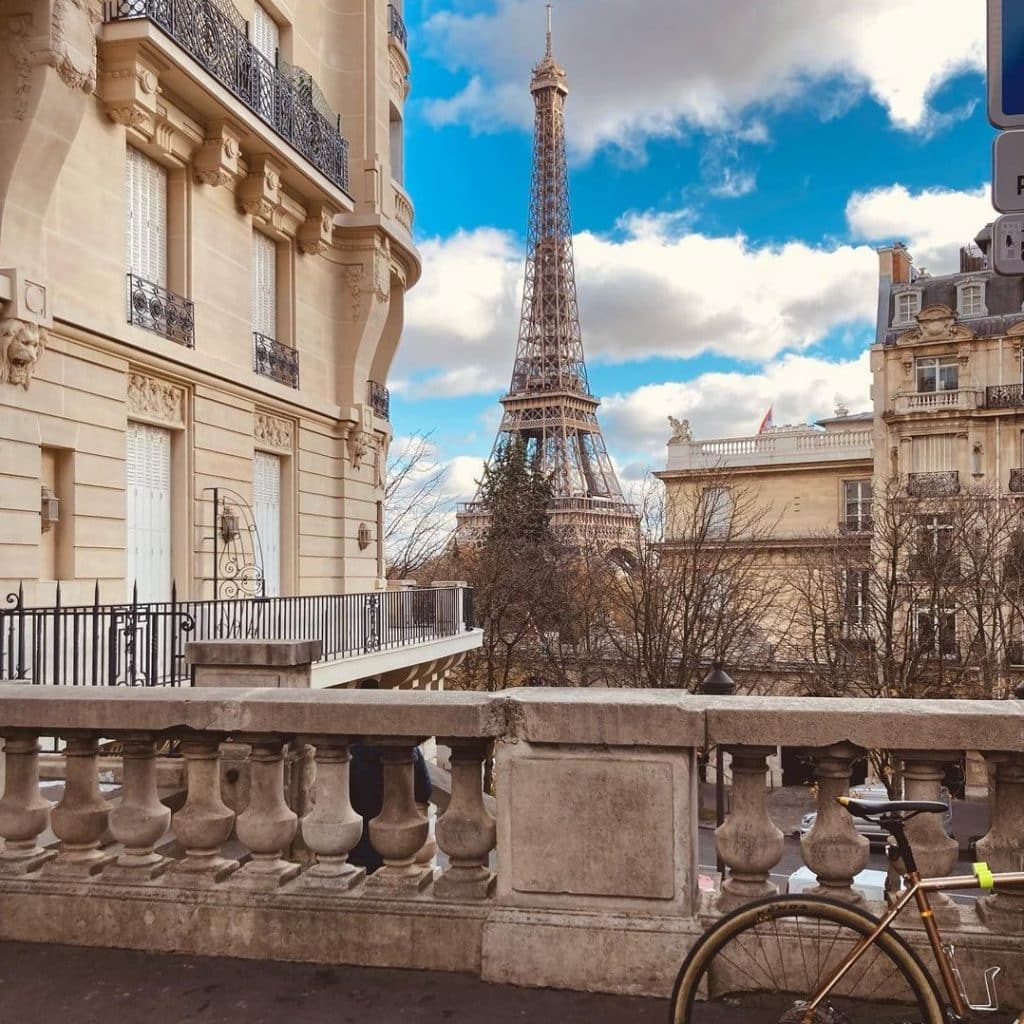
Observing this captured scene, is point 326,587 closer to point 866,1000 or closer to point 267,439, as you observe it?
point 267,439

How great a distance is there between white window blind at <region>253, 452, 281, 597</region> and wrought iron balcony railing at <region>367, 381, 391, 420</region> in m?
3.98

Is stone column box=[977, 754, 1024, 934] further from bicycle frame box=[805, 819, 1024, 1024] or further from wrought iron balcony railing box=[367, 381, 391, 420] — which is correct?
wrought iron balcony railing box=[367, 381, 391, 420]

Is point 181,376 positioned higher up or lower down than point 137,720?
higher up

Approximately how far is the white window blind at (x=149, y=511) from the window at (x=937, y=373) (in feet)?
103

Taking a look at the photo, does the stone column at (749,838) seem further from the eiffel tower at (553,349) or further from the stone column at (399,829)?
the eiffel tower at (553,349)

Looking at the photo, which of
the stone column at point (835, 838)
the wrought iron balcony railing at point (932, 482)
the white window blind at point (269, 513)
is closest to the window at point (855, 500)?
the wrought iron balcony railing at point (932, 482)

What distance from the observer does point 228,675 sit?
6980 millimetres

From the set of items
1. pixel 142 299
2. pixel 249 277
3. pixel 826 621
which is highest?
pixel 249 277

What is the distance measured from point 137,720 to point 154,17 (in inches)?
516

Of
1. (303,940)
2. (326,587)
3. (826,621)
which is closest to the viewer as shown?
(303,940)

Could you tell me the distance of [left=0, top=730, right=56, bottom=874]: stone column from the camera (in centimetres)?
428

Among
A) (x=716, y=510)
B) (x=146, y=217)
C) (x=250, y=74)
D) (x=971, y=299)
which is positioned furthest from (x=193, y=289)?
(x=971, y=299)

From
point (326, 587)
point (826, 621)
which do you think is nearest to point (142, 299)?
point (326, 587)

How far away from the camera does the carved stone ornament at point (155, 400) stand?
1452 centimetres
